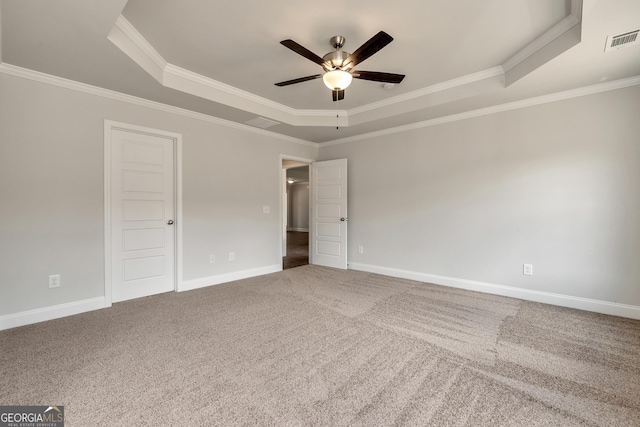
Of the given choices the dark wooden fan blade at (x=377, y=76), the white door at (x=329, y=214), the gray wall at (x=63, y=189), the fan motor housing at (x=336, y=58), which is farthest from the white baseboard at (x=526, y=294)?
the fan motor housing at (x=336, y=58)

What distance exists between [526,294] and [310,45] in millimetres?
3823

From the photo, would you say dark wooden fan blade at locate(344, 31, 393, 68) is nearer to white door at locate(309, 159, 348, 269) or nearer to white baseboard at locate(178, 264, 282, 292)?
white door at locate(309, 159, 348, 269)

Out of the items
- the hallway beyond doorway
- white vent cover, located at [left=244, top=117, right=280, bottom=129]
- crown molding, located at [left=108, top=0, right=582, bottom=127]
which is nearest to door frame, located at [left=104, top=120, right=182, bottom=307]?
crown molding, located at [left=108, top=0, right=582, bottom=127]

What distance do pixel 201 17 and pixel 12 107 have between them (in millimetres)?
2097

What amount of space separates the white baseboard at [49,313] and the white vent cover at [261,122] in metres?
2.98

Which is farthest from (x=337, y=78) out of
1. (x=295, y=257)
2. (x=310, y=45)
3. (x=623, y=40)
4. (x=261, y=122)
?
(x=295, y=257)

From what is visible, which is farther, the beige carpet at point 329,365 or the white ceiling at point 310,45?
the white ceiling at point 310,45

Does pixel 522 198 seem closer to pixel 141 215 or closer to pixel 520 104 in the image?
pixel 520 104

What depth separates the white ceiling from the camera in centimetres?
208

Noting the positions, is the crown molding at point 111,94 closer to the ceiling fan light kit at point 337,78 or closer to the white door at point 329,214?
the white door at point 329,214

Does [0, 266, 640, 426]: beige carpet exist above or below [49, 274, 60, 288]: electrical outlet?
below

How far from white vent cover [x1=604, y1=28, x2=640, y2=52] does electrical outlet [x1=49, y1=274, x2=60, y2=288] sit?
544cm

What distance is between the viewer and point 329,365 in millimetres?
2027

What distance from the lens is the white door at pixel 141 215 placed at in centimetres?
334
